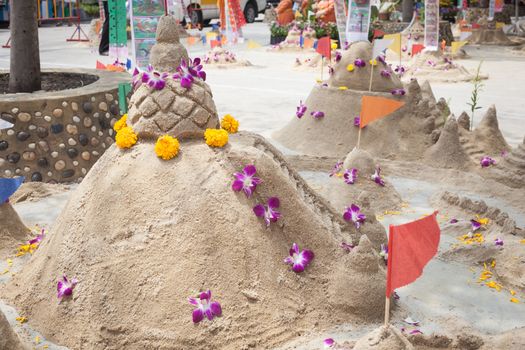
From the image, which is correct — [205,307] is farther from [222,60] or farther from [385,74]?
[222,60]

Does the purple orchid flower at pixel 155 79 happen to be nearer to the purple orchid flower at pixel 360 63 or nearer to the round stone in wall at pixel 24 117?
the round stone in wall at pixel 24 117

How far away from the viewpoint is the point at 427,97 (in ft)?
28.3

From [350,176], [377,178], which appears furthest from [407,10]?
[350,176]

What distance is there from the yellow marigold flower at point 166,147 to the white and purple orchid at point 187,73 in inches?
14.2

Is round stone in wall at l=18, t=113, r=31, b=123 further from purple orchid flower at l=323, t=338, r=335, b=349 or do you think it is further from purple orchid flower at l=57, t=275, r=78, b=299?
purple orchid flower at l=323, t=338, r=335, b=349

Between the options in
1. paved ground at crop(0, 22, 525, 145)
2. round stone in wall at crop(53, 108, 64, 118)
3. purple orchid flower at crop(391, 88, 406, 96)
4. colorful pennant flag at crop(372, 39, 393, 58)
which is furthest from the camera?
paved ground at crop(0, 22, 525, 145)

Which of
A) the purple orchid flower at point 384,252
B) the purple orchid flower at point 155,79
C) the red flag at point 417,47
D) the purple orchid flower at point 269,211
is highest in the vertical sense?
the red flag at point 417,47

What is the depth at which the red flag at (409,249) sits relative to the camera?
3.07 meters

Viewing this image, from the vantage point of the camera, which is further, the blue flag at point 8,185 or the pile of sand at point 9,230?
the pile of sand at point 9,230

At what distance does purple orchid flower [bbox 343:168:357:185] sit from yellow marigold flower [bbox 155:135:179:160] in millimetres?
2423

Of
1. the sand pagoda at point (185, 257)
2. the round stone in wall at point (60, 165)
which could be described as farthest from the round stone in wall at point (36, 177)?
the sand pagoda at point (185, 257)

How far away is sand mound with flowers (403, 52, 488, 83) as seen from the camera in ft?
46.7

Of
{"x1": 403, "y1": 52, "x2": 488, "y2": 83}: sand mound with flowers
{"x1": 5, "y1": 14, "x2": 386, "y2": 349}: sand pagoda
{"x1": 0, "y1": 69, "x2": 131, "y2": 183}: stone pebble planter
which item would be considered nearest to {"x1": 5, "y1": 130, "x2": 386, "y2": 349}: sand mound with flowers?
{"x1": 5, "y1": 14, "x2": 386, "y2": 349}: sand pagoda

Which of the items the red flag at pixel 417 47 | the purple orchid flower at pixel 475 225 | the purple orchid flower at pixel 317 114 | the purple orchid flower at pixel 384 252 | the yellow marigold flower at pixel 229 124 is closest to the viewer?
the yellow marigold flower at pixel 229 124
